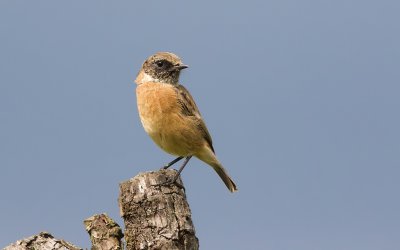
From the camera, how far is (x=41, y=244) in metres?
6.07

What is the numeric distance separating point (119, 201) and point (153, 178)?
0.42 metres

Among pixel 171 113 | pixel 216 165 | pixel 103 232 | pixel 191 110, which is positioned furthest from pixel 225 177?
pixel 103 232

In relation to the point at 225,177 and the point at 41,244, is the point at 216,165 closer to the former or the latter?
the point at 225,177

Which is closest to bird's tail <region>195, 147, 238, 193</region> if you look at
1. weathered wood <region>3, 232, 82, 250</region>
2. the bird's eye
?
the bird's eye

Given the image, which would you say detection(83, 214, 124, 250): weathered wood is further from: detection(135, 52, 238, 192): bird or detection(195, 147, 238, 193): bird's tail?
detection(195, 147, 238, 193): bird's tail

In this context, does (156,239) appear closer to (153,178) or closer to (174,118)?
(153,178)

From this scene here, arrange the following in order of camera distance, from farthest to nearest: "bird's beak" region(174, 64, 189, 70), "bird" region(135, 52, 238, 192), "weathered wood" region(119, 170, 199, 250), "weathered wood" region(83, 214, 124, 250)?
1. "bird's beak" region(174, 64, 189, 70)
2. "bird" region(135, 52, 238, 192)
3. "weathered wood" region(83, 214, 124, 250)
4. "weathered wood" region(119, 170, 199, 250)

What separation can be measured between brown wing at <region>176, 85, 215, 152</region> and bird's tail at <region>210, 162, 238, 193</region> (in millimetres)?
523

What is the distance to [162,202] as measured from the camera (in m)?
6.21

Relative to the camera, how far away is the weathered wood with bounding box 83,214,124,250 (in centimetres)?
628

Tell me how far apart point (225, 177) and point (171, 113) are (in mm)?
1697

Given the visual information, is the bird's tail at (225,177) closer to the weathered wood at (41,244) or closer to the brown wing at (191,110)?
the brown wing at (191,110)

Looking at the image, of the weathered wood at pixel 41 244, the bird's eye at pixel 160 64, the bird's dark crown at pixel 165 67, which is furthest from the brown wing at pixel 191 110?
the weathered wood at pixel 41 244

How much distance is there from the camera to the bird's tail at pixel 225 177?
10.2m
